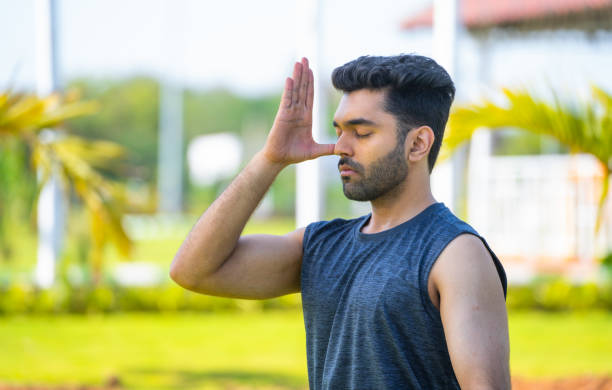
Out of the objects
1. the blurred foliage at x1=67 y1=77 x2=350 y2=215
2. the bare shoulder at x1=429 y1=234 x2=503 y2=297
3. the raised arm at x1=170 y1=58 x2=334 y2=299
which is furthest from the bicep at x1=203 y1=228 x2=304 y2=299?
the blurred foliage at x1=67 y1=77 x2=350 y2=215

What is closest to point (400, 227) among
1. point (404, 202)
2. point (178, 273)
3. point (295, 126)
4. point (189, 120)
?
point (404, 202)

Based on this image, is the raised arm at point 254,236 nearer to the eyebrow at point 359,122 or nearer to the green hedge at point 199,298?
the eyebrow at point 359,122

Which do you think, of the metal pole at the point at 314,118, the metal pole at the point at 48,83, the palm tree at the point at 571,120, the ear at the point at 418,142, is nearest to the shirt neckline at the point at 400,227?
the ear at the point at 418,142

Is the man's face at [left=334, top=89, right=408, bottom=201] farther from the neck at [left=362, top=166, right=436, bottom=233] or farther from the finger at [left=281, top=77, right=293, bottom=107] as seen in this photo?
the finger at [left=281, top=77, right=293, bottom=107]

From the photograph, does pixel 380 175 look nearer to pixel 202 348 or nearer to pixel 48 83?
pixel 202 348

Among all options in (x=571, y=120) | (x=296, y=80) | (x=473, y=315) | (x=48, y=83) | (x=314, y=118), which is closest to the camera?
(x=473, y=315)

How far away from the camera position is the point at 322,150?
244 centimetres

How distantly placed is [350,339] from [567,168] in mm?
11364

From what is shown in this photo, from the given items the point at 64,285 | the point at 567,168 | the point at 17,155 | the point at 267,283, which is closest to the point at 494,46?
the point at 567,168

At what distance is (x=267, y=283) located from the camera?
2.54m

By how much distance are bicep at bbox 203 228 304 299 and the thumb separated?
25 cm

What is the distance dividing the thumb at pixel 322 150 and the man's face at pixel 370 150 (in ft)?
0.38

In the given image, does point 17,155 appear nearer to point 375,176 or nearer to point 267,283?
point 267,283

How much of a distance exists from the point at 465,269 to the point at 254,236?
80cm
